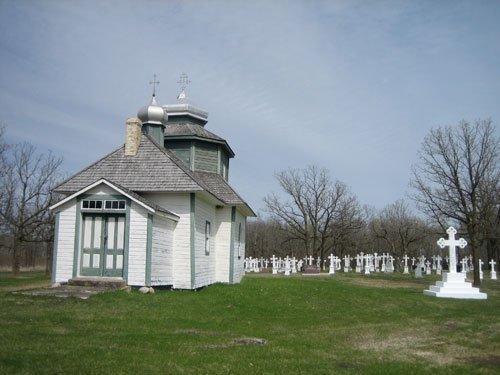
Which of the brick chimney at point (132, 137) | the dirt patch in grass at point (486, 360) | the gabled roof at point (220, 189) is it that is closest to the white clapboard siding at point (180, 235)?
the brick chimney at point (132, 137)

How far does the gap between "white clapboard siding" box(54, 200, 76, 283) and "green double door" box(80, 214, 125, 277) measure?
418 mm

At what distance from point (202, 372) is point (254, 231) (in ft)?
270

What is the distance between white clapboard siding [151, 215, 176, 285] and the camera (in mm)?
17812

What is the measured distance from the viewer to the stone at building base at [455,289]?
21219mm

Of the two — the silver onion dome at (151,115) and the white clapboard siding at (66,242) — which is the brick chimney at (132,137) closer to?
the silver onion dome at (151,115)

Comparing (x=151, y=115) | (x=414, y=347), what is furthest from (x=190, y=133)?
(x=414, y=347)

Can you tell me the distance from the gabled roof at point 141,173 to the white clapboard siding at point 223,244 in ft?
15.1

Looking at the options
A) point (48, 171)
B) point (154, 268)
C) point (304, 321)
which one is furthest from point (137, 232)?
point (48, 171)

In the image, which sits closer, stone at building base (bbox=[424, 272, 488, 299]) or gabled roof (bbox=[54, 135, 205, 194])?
gabled roof (bbox=[54, 135, 205, 194])

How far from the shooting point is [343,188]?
56438 mm

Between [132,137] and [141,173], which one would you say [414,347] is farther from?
[132,137]

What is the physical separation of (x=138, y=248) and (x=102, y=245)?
1374 mm

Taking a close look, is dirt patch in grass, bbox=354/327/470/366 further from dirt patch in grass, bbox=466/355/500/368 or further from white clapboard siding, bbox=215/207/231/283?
white clapboard siding, bbox=215/207/231/283

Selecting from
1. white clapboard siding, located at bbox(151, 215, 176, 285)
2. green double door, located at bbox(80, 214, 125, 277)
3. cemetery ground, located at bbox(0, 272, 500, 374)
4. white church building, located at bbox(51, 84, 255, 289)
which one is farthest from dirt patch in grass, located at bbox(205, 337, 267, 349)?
green double door, located at bbox(80, 214, 125, 277)
